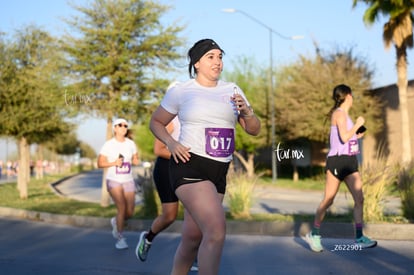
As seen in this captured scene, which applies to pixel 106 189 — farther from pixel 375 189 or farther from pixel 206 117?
pixel 206 117

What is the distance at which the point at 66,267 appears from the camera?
6.61 m

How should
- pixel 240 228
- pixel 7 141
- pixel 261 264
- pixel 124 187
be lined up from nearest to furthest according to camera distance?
1. pixel 261 264
2. pixel 124 187
3. pixel 240 228
4. pixel 7 141

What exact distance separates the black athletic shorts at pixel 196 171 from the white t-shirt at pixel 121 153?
4.01 m

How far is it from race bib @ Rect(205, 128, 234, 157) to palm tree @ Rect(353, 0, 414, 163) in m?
20.0

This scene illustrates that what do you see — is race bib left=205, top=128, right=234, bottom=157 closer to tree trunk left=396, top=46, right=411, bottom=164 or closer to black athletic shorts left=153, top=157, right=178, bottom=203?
black athletic shorts left=153, top=157, right=178, bottom=203

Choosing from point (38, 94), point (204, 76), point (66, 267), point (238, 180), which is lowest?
point (66, 267)

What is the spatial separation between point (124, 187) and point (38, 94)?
10038 millimetres

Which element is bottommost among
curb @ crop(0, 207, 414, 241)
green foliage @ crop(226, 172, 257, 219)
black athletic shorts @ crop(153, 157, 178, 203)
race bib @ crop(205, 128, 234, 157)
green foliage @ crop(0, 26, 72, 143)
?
curb @ crop(0, 207, 414, 241)

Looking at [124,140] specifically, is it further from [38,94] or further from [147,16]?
[38,94]

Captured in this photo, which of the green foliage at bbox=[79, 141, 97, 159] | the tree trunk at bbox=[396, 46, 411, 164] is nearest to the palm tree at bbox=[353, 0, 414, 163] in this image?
the tree trunk at bbox=[396, 46, 411, 164]

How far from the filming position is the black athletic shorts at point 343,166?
6988mm

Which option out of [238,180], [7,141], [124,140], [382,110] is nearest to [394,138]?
[382,110]

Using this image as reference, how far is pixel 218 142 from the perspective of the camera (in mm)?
4098

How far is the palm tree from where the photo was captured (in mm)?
23006
